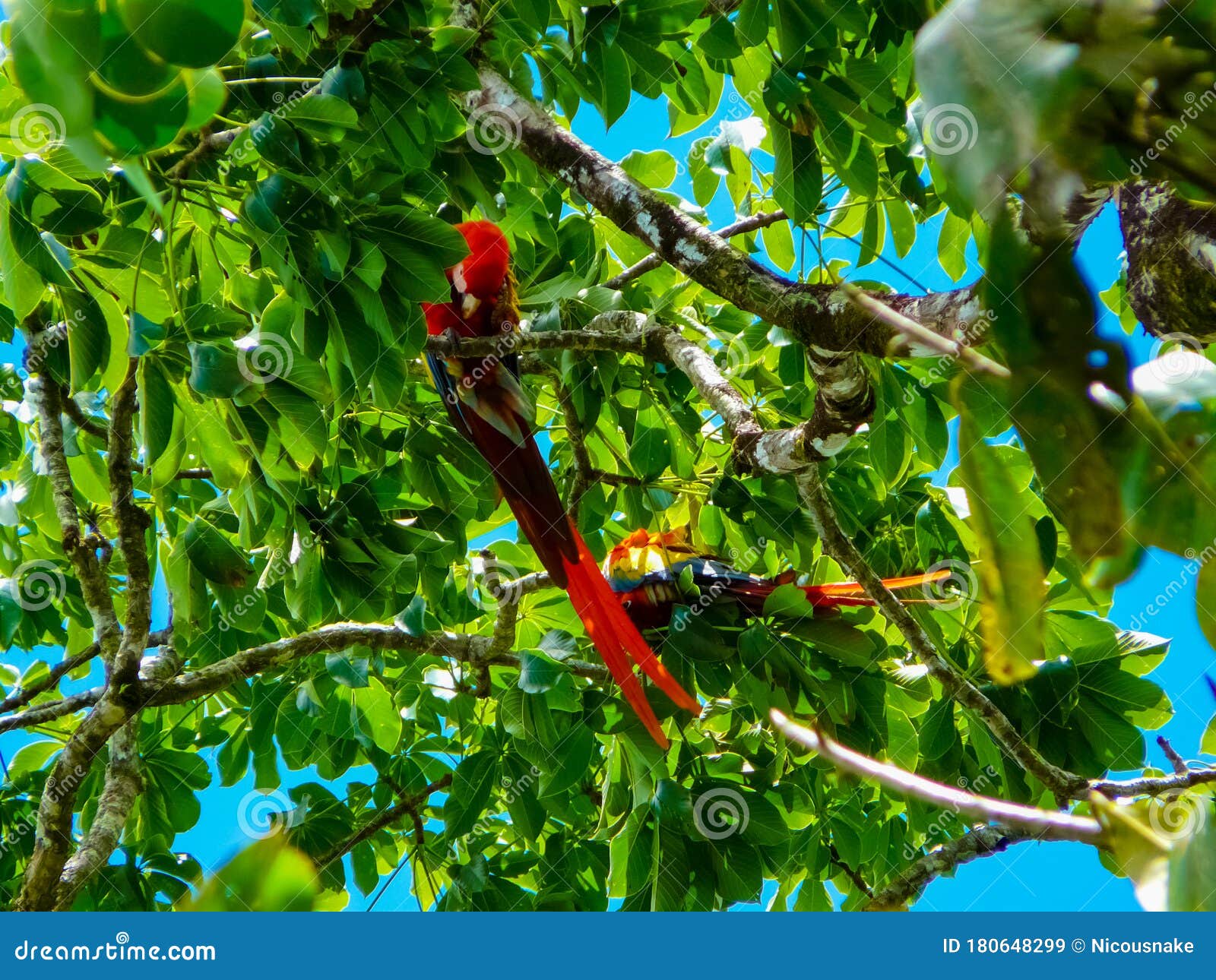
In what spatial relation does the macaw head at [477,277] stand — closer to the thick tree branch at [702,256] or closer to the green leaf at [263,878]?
the thick tree branch at [702,256]

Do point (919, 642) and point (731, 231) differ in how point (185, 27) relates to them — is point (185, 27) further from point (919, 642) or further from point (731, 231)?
point (731, 231)

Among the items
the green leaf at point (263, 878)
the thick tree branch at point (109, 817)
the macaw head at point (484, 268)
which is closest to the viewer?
the green leaf at point (263, 878)

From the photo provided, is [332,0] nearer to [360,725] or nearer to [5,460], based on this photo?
[360,725]

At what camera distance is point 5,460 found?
2352 millimetres

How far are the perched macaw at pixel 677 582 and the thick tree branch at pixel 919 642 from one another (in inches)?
8.5

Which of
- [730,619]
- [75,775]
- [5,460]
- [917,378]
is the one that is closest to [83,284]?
[75,775]

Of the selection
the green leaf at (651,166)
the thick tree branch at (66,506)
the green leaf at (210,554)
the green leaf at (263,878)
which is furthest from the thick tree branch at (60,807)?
the green leaf at (263,878)

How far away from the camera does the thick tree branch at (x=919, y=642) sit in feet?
4.30

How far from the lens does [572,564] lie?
1.72 metres

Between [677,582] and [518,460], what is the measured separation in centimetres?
36

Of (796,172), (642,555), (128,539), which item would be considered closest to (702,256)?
(796,172)

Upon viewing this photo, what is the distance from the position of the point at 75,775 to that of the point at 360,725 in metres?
0.53

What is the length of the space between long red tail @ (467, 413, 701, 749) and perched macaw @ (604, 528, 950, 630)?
111 millimetres

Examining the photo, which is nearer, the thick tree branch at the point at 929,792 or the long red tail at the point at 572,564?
the thick tree branch at the point at 929,792
